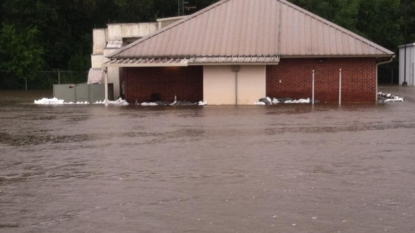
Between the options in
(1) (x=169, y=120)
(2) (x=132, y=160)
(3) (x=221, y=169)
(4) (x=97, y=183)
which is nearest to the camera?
(4) (x=97, y=183)

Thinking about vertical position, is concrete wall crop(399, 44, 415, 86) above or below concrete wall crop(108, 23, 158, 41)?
below

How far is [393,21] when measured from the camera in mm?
79625

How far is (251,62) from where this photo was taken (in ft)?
118

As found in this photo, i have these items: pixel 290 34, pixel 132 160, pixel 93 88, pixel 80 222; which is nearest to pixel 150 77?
pixel 93 88

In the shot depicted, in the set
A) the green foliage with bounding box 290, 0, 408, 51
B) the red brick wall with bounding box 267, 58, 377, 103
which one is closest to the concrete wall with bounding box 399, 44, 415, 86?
the green foliage with bounding box 290, 0, 408, 51

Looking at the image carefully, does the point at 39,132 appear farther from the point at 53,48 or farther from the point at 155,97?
the point at 53,48

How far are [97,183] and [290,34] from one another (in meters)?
27.8

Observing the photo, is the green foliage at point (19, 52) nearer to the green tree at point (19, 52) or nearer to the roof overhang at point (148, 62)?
the green tree at point (19, 52)

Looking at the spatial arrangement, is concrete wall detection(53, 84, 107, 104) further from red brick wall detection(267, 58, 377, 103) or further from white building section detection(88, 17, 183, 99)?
red brick wall detection(267, 58, 377, 103)

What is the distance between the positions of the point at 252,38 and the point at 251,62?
290cm

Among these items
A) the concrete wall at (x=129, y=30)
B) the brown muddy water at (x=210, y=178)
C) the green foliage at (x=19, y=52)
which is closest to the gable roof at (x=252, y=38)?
the concrete wall at (x=129, y=30)

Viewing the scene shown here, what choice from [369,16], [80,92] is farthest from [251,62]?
[369,16]

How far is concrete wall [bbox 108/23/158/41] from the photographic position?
45500mm

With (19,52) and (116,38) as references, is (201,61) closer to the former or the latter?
(116,38)
